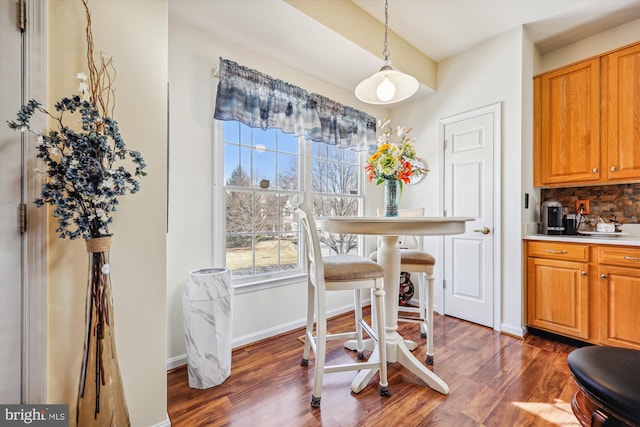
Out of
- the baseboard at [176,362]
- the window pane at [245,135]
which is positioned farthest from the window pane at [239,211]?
the baseboard at [176,362]

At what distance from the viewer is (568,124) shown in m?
2.51

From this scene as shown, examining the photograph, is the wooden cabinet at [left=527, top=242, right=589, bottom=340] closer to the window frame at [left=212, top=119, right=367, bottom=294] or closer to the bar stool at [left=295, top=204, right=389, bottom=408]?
the bar stool at [left=295, top=204, right=389, bottom=408]

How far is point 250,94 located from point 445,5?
5.89ft

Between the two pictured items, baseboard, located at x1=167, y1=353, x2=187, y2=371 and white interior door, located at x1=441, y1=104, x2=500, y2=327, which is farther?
white interior door, located at x1=441, y1=104, x2=500, y2=327

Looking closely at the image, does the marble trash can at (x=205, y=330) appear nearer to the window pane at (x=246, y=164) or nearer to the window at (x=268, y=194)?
the window at (x=268, y=194)

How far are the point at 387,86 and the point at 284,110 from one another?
3.33ft

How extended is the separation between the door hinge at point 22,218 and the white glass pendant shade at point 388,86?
1.92m

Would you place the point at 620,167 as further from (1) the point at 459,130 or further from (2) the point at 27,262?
(2) the point at 27,262

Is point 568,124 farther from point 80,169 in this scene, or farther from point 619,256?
point 80,169

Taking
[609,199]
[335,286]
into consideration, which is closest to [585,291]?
[609,199]

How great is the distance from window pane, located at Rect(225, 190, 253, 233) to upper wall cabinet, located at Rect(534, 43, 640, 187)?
2801mm

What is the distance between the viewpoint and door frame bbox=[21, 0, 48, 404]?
1091 millimetres

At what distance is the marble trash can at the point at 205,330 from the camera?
1767 mm

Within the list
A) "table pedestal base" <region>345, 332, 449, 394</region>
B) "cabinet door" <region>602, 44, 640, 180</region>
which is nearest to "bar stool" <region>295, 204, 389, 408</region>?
"table pedestal base" <region>345, 332, 449, 394</region>
